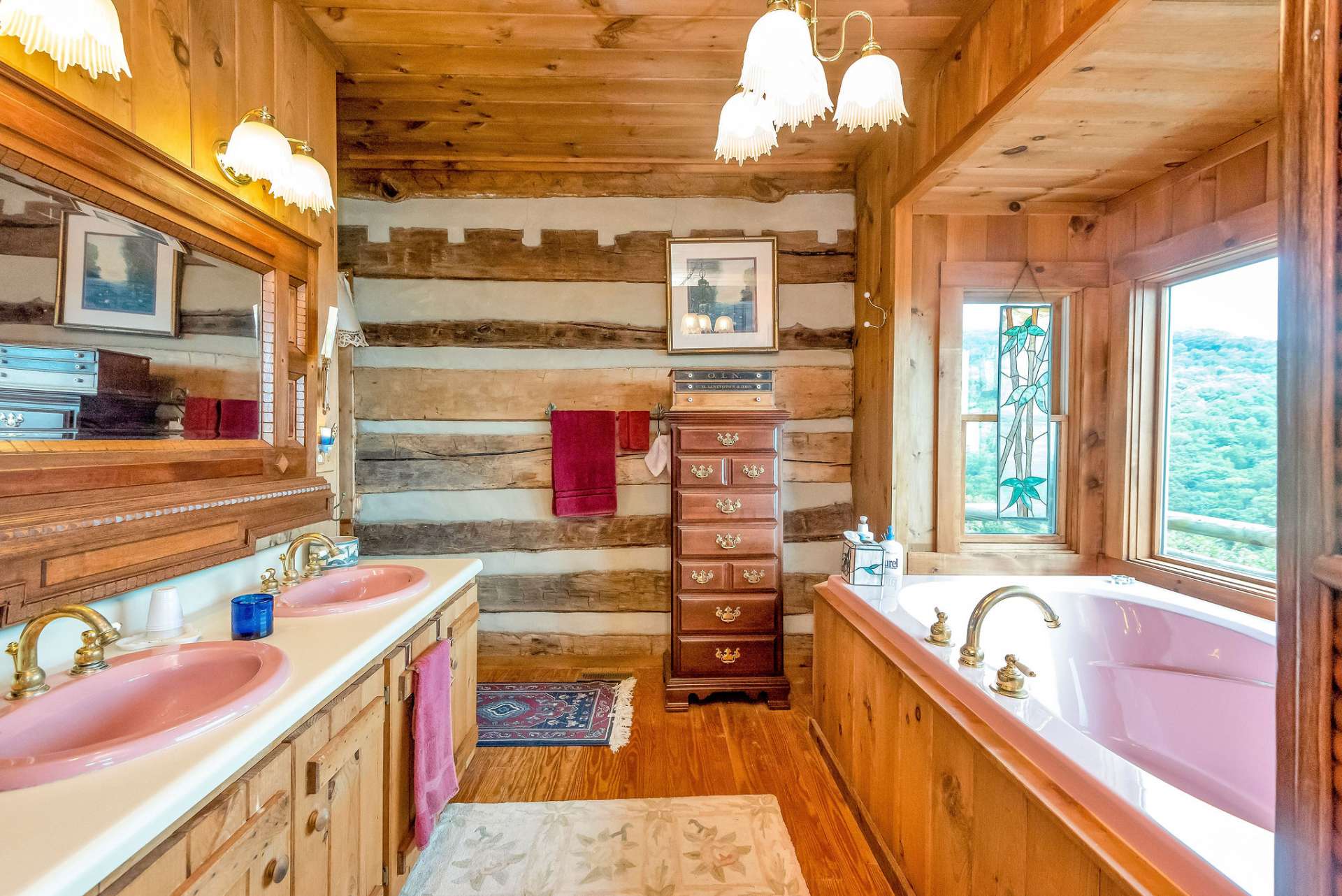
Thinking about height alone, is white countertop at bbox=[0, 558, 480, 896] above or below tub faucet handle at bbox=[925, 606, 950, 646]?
above

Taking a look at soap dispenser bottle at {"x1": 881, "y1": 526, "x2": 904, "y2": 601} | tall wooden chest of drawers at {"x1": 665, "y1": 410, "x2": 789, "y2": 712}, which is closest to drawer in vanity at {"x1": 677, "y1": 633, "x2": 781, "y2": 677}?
tall wooden chest of drawers at {"x1": 665, "y1": 410, "x2": 789, "y2": 712}

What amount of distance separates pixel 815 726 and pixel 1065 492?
152 centimetres

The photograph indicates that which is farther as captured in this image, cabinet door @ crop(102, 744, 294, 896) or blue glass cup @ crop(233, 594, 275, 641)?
blue glass cup @ crop(233, 594, 275, 641)

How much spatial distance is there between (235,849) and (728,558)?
1.97 metres

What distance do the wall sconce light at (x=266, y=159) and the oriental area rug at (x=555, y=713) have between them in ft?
6.42

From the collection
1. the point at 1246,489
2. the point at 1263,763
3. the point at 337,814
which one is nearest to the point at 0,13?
the point at 337,814

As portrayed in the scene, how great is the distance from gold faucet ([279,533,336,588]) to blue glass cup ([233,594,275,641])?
15.6 inches

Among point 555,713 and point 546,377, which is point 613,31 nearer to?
point 546,377

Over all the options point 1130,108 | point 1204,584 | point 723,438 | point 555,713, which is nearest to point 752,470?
point 723,438

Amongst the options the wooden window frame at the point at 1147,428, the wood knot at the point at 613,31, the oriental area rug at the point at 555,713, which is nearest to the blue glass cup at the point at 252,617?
the oriental area rug at the point at 555,713

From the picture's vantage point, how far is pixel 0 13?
1009 millimetres

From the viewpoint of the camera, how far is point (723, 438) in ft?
8.48

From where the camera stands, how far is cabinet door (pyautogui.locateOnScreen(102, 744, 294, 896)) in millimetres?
728

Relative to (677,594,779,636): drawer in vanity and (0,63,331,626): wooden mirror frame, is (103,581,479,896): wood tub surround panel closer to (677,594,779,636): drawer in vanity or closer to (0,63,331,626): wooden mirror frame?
(0,63,331,626): wooden mirror frame
